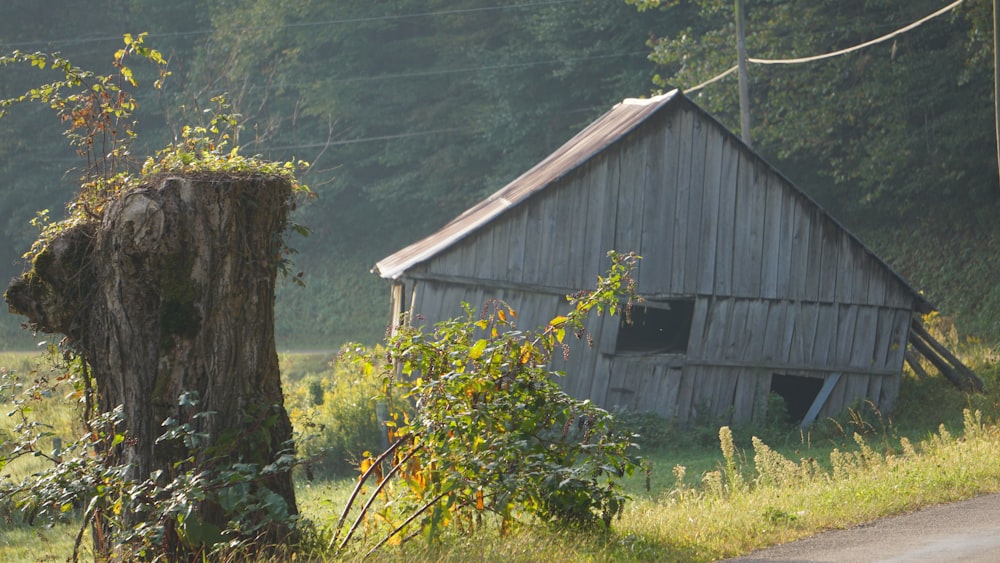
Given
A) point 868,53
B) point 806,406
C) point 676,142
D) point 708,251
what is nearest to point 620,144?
point 676,142

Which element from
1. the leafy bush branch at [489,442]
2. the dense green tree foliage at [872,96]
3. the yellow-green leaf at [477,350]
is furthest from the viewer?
the dense green tree foliage at [872,96]

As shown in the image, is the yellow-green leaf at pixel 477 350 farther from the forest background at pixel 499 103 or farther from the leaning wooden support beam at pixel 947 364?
the forest background at pixel 499 103

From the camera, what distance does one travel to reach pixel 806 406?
19.4 metres

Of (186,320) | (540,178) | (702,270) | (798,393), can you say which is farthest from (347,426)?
(186,320)

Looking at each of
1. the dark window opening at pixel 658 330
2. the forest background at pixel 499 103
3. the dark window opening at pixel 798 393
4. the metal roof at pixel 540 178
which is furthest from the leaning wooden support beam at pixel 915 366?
the forest background at pixel 499 103

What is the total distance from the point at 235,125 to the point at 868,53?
82.8 feet

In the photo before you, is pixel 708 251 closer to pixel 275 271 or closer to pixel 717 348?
pixel 717 348

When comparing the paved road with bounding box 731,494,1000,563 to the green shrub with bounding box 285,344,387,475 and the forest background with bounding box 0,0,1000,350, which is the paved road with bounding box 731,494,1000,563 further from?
the forest background with bounding box 0,0,1000,350

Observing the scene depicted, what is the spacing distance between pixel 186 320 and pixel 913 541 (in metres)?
4.71

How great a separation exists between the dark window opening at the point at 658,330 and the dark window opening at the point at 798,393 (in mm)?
2003

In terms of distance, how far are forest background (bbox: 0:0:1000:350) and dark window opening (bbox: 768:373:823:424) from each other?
6517mm

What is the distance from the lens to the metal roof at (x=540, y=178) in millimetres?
16141

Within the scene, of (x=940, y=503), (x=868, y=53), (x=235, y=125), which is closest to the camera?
(x=235, y=125)

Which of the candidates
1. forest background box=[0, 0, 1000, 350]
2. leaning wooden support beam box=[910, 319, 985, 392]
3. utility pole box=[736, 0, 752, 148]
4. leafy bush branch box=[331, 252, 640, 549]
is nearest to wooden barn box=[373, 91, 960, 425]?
leaning wooden support beam box=[910, 319, 985, 392]
